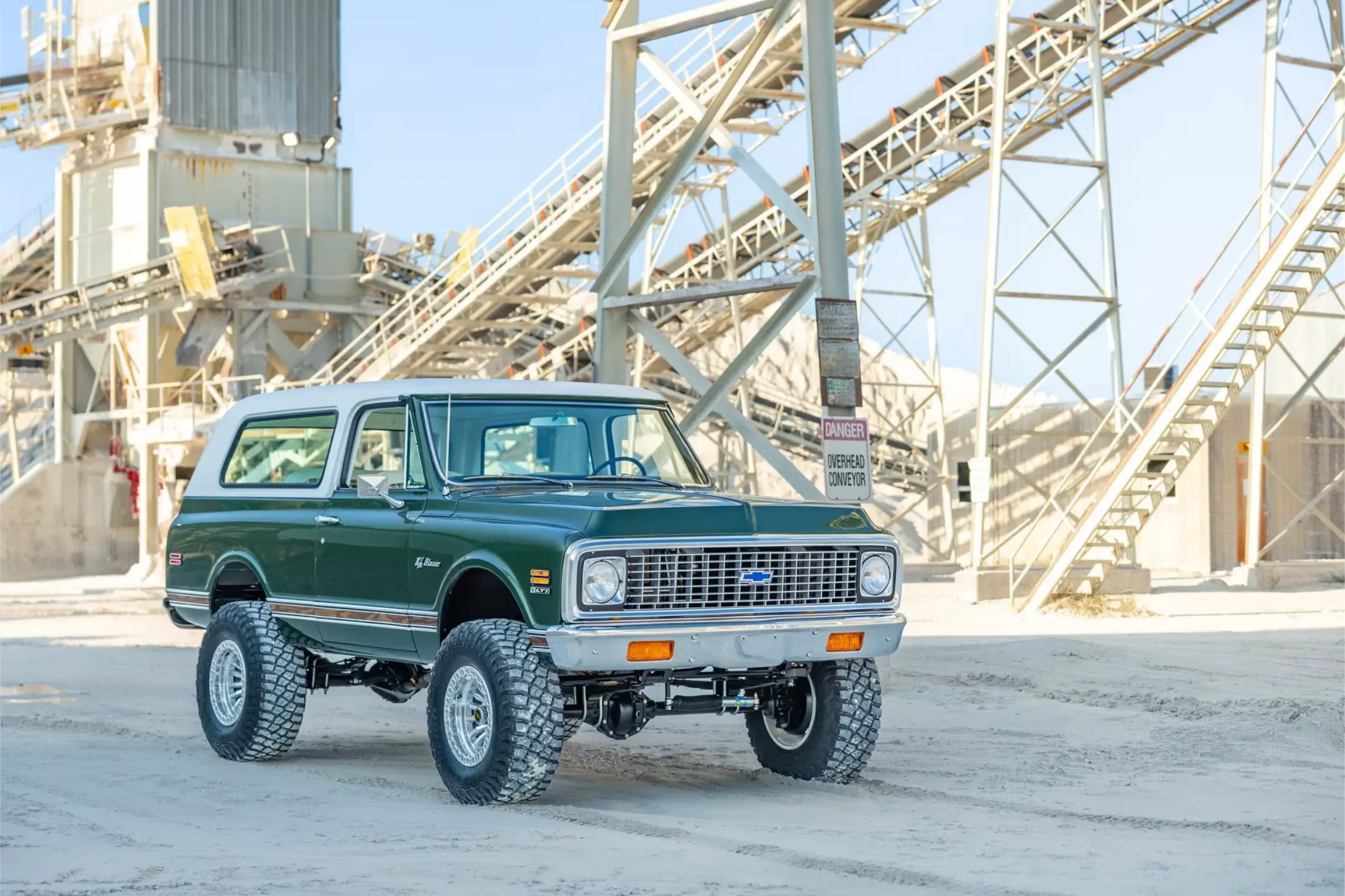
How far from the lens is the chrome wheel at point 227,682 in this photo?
1110cm

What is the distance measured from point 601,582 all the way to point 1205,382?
1433 cm

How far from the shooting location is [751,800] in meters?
9.30

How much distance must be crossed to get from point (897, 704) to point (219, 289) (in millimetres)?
27809

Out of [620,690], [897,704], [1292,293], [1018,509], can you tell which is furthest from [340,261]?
[620,690]

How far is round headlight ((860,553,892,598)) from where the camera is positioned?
945cm

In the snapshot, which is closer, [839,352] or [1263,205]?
[839,352]

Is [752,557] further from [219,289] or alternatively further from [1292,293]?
[219,289]

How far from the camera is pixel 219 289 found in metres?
38.5

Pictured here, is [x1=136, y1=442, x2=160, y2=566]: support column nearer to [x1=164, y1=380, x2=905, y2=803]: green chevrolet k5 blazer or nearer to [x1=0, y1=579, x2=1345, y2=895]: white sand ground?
[x1=0, y1=579, x2=1345, y2=895]: white sand ground

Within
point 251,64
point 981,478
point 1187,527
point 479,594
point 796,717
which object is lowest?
point 796,717

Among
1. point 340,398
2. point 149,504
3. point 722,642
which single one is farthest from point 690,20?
point 149,504

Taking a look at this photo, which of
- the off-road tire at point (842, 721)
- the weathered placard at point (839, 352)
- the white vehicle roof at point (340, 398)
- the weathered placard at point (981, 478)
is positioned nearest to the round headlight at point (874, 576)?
the off-road tire at point (842, 721)

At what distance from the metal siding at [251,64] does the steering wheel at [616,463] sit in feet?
111

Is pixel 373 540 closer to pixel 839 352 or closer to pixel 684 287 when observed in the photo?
pixel 839 352
